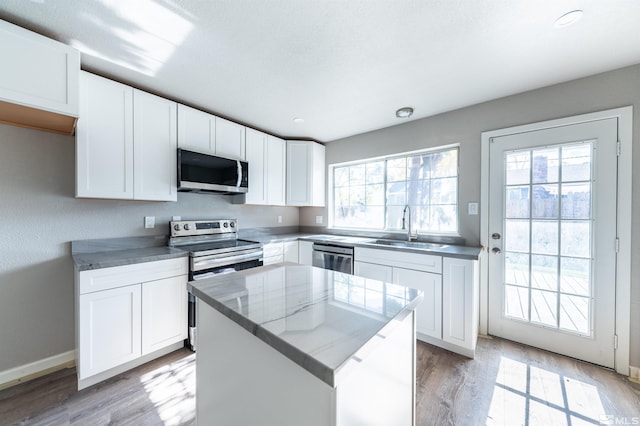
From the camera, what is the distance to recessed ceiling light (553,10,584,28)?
1.35 meters

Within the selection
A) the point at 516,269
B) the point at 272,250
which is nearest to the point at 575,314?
the point at 516,269

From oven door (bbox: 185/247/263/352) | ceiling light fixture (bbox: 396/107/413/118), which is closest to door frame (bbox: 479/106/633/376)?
ceiling light fixture (bbox: 396/107/413/118)

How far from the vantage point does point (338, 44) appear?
159 centimetres

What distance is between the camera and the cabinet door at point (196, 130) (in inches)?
92.4

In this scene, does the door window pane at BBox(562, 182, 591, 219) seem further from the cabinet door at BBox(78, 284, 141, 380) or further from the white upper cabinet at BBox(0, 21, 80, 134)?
the white upper cabinet at BBox(0, 21, 80, 134)

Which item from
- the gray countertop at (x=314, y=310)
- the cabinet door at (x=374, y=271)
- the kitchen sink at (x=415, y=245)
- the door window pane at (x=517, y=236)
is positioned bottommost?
the cabinet door at (x=374, y=271)

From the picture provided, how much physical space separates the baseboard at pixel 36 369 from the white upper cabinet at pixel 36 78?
71.8 inches

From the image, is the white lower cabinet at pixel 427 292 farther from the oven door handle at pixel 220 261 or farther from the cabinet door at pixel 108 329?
the cabinet door at pixel 108 329

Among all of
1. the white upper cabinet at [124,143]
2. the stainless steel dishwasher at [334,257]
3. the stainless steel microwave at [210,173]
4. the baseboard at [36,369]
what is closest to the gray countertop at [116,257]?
the white upper cabinet at [124,143]

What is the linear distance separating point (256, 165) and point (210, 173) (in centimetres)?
67

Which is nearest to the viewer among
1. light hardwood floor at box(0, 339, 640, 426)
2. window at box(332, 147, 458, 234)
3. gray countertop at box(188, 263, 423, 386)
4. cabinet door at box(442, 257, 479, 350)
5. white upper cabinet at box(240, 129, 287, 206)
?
gray countertop at box(188, 263, 423, 386)

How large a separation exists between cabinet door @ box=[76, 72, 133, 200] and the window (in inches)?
103

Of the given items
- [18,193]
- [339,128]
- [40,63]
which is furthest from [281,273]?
[339,128]

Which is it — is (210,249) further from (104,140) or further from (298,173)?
(298,173)
